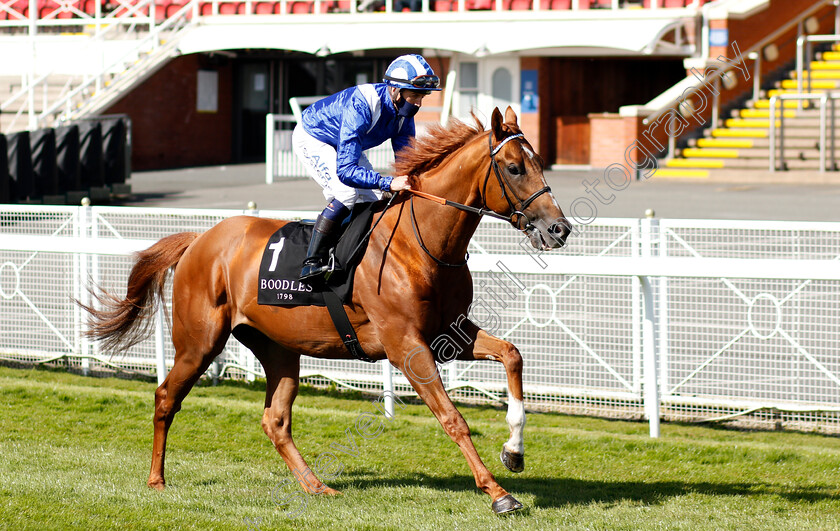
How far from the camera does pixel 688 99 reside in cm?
1936

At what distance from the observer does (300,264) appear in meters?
5.12

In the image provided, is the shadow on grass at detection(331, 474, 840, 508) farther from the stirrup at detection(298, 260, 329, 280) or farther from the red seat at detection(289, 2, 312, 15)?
the red seat at detection(289, 2, 312, 15)

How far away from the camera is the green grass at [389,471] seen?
14.9 feet

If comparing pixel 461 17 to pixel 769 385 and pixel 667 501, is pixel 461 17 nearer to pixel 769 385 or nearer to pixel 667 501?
pixel 769 385

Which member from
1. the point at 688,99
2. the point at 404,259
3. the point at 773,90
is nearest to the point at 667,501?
the point at 404,259

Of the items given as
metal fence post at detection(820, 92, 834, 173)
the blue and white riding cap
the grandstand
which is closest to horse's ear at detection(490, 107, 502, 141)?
the blue and white riding cap

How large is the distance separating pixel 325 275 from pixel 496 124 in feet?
3.52

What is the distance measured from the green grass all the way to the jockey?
3.69ft

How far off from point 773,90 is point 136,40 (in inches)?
529

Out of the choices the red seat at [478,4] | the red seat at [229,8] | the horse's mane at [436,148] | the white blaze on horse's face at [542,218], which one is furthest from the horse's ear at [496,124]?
the red seat at [229,8]

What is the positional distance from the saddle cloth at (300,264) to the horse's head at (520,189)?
0.68 meters

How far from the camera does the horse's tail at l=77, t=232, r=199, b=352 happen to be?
5816 mm

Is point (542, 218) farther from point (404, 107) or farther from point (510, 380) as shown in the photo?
point (404, 107)

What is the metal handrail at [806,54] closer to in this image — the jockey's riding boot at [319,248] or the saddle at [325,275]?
the saddle at [325,275]
